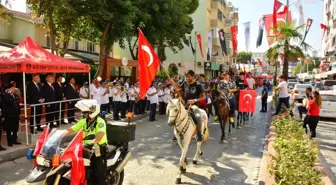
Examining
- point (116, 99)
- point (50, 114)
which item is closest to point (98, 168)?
point (50, 114)

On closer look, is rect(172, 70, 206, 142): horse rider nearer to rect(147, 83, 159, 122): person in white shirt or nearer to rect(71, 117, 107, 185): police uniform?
rect(71, 117, 107, 185): police uniform

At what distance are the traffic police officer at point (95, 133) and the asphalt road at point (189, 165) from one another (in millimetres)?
1673

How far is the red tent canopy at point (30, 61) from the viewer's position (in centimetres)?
955

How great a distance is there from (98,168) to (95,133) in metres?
0.54

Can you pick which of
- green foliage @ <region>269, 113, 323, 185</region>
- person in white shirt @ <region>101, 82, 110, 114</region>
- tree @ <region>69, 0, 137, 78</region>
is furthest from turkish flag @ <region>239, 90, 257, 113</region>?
green foliage @ <region>269, 113, 323, 185</region>

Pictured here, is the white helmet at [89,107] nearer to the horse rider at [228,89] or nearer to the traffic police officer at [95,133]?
the traffic police officer at [95,133]

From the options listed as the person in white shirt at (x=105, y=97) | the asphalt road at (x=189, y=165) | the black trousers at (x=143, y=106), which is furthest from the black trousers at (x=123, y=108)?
the asphalt road at (x=189, y=165)

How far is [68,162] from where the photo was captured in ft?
15.3

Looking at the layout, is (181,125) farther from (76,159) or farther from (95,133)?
(76,159)

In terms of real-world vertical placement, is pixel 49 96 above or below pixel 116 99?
above

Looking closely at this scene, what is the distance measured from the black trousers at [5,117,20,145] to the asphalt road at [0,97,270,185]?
1.11m

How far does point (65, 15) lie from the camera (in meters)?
16.0

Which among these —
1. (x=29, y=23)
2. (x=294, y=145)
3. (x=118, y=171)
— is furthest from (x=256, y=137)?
(x=29, y=23)

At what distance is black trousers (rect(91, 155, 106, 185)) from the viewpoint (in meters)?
5.14
